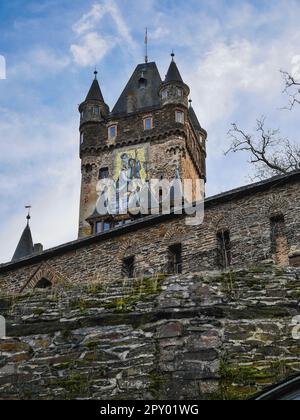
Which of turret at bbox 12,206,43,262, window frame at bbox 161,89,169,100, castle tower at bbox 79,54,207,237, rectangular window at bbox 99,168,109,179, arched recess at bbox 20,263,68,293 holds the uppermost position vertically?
window frame at bbox 161,89,169,100

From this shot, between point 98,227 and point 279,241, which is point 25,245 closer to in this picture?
point 98,227

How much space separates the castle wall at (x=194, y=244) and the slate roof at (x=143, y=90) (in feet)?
101

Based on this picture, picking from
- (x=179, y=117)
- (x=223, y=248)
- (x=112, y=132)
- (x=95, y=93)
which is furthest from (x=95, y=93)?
(x=223, y=248)

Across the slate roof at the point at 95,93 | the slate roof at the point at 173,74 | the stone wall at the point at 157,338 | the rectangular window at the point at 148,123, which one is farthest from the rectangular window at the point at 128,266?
the slate roof at the point at 95,93

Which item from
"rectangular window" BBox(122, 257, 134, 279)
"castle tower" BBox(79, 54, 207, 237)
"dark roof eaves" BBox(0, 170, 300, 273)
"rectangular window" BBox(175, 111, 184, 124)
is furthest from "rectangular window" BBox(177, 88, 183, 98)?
"rectangular window" BBox(122, 257, 134, 279)

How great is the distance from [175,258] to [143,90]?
35.9m

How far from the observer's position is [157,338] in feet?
25.7

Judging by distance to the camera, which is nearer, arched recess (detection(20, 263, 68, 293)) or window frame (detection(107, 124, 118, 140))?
arched recess (detection(20, 263, 68, 293))

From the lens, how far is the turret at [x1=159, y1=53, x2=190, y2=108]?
51.1 m

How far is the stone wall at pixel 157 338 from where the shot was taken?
721 centimetres

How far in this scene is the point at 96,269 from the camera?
22141 millimetres

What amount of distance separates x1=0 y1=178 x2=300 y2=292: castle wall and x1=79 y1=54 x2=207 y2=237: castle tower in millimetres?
24027

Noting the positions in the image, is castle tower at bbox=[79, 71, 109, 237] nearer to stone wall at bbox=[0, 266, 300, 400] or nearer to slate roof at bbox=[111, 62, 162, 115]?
slate roof at bbox=[111, 62, 162, 115]
